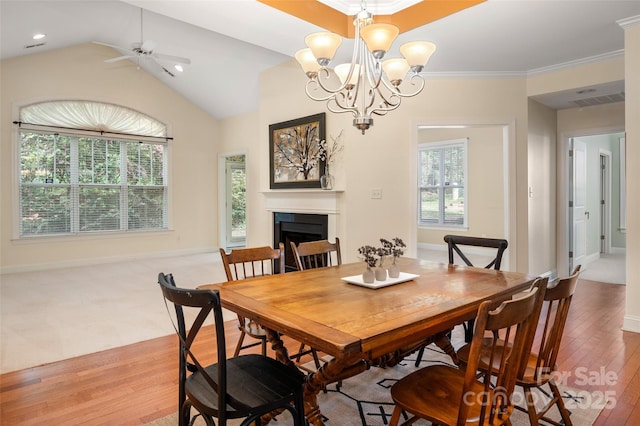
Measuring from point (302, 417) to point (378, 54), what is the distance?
6.44 ft

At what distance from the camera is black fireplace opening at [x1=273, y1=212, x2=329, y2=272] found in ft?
15.9

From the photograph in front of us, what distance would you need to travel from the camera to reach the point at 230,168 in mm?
8625

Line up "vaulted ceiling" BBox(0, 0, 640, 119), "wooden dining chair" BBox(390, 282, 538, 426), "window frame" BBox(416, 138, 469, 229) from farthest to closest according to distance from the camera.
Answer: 1. "window frame" BBox(416, 138, 469, 229)
2. "vaulted ceiling" BBox(0, 0, 640, 119)
3. "wooden dining chair" BBox(390, 282, 538, 426)

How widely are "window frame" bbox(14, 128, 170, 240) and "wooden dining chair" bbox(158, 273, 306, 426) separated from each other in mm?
6154

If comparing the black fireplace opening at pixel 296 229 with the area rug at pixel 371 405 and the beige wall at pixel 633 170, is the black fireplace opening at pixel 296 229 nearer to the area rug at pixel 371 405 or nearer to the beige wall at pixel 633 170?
the area rug at pixel 371 405

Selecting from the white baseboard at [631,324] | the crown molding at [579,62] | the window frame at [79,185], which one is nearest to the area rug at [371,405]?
the white baseboard at [631,324]

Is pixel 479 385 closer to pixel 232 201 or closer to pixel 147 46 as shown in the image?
pixel 147 46

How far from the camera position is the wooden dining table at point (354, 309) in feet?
4.50

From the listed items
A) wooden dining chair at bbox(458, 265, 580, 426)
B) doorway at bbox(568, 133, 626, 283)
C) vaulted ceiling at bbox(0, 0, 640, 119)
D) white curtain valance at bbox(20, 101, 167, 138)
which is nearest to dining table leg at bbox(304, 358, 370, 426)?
wooden dining chair at bbox(458, 265, 580, 426)

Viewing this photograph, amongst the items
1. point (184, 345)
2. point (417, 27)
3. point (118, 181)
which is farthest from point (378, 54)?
point (118, 181)

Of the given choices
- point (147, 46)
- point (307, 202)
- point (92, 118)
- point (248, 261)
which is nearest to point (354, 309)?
point (248, 261)

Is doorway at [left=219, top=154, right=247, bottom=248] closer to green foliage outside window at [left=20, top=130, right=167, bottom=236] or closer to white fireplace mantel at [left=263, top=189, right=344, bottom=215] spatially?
green foliage outside window at [left=20, top=130, right=167, bottom=236]

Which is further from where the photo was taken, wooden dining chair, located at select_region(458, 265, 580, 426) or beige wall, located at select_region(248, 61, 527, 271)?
→ beige wall, located at select_region(248, 61, 527, 271)

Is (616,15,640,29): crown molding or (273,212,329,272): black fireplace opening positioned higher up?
(616,15,640,29): crown molding
